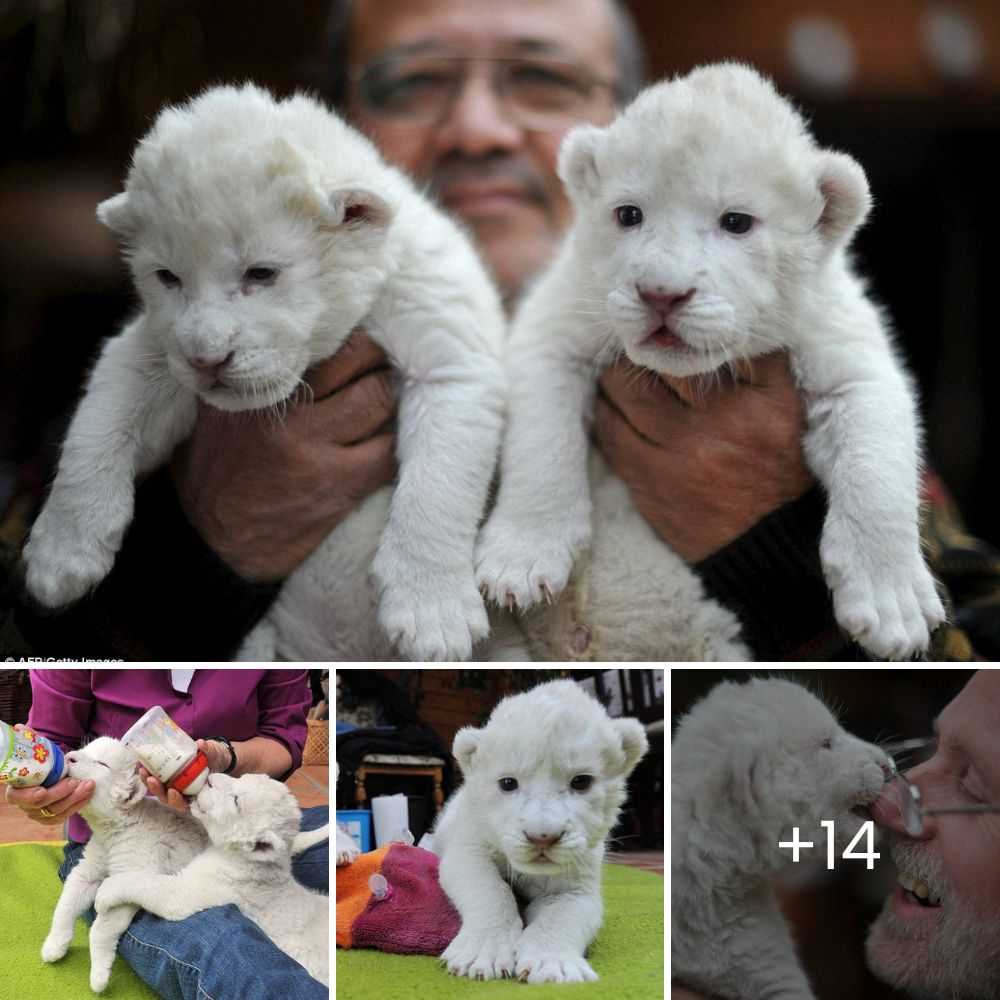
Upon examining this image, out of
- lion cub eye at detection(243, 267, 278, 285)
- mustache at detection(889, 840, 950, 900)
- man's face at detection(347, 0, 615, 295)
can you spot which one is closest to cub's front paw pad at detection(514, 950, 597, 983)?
mustache at detection(889, 840, 950, 900)

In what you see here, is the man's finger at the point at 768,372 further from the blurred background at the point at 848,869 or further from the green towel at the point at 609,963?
the green towel at the point at 609,963

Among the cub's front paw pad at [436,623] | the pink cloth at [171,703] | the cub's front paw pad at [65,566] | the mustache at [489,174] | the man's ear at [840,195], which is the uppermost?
the mustache at [489,174]

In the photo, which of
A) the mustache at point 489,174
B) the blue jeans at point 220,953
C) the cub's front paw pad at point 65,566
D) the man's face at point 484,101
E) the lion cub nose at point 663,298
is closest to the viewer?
the lion cub nose at point 663,298

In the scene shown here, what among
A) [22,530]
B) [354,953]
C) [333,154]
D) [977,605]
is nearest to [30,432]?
[22,530]

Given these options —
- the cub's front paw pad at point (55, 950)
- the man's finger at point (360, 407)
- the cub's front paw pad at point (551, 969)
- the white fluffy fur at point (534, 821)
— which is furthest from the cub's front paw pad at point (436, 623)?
the cub's front paw pad at point (55, 950)

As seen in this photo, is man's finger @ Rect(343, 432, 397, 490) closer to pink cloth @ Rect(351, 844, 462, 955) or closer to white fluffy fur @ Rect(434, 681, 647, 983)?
white fluffy fur @ Rect(434, 681, 647, 983)

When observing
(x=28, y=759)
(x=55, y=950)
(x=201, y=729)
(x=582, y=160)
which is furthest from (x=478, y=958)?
(x=582, y=160)

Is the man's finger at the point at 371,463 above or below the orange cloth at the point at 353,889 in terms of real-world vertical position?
above

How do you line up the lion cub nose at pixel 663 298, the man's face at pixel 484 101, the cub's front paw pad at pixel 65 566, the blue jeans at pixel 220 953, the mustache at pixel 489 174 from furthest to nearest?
1. the mustache at pixel 489 174
2. the man's face at pixel 484 101
3. the blue jeans at pixel 220 953
4. the cub's front paw pad at pixel 65 566
5. the lion cub nose at pixel 663 298
